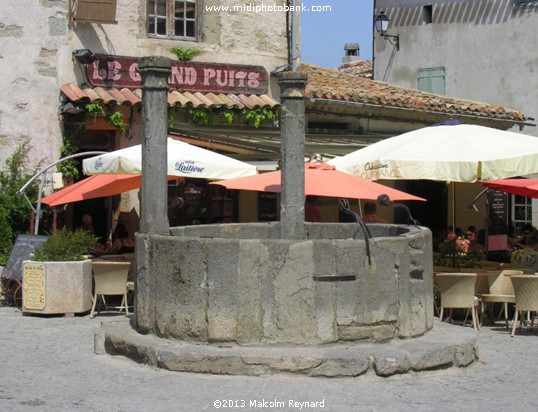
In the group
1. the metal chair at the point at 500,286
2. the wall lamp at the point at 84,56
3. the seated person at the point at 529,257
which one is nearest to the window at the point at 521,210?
the seated person at the point at 529,257

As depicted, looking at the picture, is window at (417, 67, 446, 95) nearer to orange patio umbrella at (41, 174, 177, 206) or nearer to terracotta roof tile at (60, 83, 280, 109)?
terracotta roof tile at (60, 83, 280, 109)

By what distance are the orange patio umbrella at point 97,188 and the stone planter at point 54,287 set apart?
1451mm

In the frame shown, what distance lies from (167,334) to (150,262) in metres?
0.72

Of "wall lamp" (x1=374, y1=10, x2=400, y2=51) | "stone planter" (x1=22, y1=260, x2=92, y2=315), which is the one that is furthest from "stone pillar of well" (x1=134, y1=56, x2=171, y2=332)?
"wall lamp" (x1=374, y1=10, x2=400, y2=51)

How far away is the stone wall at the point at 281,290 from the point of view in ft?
28.5

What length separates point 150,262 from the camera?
9.36m

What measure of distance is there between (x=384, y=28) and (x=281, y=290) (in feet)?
62.0

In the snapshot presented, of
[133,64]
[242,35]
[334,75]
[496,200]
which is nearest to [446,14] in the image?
[334,75]

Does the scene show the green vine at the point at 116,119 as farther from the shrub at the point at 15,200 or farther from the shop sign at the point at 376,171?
the shop sign at the point at 376,171

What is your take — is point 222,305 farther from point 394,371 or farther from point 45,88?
point 45,88

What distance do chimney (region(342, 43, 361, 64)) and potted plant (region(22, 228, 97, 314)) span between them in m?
21.8

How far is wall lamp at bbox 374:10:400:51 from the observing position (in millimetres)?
26281

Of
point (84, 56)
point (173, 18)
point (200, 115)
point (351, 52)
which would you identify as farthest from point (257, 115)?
point (351, 52)

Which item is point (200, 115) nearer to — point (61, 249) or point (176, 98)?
point (176, 98)
